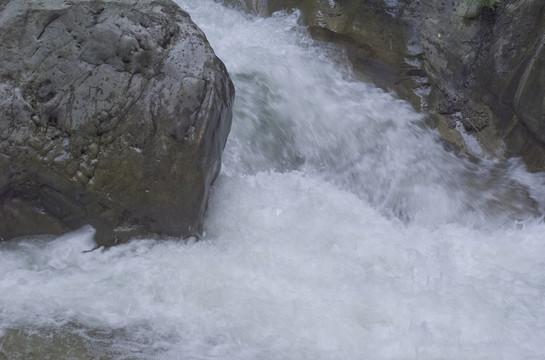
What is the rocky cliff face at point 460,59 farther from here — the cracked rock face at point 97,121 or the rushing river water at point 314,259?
the cracked rock face at point 97,121

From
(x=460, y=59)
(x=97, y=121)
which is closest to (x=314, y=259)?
(x=97, y=121)

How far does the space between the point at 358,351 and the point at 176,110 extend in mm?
2025

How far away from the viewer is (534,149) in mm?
5402

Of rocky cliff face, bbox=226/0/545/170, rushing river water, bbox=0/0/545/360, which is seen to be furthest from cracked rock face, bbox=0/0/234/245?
rocky cliff face, bbox=226/0/545/170

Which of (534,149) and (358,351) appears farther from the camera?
(534,149)

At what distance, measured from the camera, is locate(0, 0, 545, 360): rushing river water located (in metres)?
3.36

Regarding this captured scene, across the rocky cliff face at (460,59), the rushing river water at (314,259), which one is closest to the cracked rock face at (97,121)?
the rushing river water at (314,259)

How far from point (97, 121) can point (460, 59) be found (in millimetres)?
4000

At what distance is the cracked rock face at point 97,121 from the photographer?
3.96 m

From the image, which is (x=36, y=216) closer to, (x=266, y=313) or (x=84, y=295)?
(x=84, y=295)

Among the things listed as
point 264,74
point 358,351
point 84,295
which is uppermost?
point 264,74

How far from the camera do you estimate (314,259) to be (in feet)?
13.8

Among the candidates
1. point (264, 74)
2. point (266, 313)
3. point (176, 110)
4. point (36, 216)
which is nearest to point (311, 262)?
point (266, 313)

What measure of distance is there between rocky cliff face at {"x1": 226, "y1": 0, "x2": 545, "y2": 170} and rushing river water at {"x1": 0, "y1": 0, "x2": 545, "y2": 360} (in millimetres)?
265
